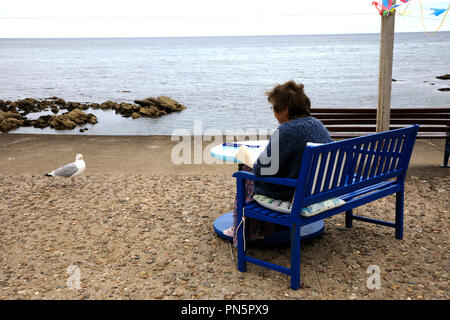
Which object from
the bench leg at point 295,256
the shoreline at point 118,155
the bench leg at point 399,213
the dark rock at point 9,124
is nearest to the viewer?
the bench leg at point 295,256

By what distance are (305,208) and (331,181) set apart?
0.31 m

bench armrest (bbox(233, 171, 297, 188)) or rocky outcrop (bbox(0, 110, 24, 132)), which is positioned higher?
bench armrest (bbox(233, 171, 297, 188))

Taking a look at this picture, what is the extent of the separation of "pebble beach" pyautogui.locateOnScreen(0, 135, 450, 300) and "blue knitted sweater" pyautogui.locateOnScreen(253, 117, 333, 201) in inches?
30.9

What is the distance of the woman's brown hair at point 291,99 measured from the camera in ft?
10.3

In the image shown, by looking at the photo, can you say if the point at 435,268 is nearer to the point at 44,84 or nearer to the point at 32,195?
the point at 32,195

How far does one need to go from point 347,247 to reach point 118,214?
98.7 inches

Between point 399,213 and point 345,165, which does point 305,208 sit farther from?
point 399,213

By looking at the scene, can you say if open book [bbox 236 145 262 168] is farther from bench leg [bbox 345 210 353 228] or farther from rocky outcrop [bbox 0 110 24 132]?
rocky outcrop [bbox 0 110 24 132]

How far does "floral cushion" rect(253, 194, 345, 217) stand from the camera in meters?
3.07

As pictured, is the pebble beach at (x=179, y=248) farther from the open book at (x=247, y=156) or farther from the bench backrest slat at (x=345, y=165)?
the open book at (x=247, y=156)

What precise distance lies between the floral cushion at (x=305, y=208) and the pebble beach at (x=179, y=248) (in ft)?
1.85

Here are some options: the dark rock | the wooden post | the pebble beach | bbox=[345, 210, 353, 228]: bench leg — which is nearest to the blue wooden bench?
the pebble beach

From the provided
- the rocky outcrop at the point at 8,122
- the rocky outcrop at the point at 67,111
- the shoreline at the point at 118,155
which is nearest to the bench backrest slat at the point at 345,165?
the shoreline at the point at 118,155

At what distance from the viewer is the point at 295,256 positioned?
307 cm
